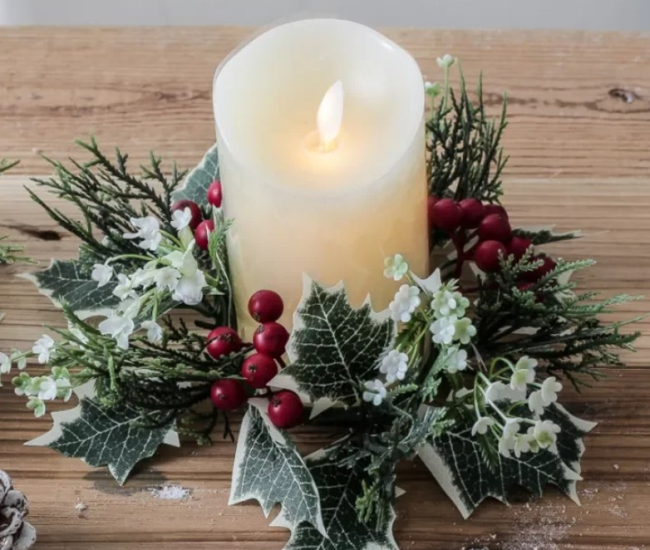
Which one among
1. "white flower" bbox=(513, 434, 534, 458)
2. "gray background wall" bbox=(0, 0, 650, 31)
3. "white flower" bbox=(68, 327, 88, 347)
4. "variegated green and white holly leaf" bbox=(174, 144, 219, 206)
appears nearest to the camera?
"white flower" bbox=(513, 434, 534, 458)

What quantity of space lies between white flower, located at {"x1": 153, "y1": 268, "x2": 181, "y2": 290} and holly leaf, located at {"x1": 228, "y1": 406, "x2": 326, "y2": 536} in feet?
0.34

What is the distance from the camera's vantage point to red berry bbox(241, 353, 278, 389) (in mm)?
562

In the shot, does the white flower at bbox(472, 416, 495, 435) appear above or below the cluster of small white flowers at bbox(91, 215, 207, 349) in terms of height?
below

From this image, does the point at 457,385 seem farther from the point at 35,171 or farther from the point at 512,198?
the point at 35,171

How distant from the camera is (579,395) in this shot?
63 cm

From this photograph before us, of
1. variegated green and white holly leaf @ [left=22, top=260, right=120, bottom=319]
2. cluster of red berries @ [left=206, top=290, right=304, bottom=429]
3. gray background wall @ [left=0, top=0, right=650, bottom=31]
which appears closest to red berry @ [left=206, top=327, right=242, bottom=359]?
cluster of red berries @ [left=206, top=290, right=304, bottom=429]

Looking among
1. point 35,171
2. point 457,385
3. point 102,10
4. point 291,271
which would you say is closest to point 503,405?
point 457,385

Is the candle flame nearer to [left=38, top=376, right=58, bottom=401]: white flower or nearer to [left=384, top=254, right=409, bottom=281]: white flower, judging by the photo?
[left=384, top=254, right=409, bottom=281]: white flower

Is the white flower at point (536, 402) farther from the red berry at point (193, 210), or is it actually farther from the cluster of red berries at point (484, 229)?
the red berry at point (193, 210)

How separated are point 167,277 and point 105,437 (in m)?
0.13

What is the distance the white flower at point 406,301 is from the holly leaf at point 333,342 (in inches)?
0.7

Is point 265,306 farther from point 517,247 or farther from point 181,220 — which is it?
point 517,247

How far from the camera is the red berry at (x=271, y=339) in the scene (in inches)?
22.1

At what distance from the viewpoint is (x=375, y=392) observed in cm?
54
